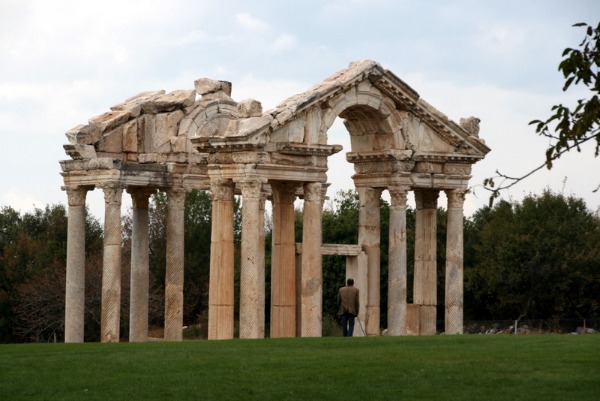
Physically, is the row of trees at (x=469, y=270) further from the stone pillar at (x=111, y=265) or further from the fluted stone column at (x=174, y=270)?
the stone pillar at (x=111, y=265)

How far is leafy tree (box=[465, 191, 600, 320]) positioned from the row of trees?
47 mm

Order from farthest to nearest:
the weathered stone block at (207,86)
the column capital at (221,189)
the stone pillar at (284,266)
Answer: the weathered stone block at (207,86), the stone pillar at (284,266), the column capital at (221,189)

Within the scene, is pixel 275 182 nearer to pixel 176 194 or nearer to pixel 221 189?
pixel 221 189

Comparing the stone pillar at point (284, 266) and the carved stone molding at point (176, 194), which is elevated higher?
the carved stone molding at point (176, 194)

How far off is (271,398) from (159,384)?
2448 mm

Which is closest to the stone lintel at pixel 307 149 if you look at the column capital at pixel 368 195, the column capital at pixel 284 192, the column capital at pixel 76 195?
the column capital at pixel 284 192

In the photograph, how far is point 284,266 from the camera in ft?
149

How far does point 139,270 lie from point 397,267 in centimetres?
779

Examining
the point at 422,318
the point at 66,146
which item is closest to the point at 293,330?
the point at 422,318

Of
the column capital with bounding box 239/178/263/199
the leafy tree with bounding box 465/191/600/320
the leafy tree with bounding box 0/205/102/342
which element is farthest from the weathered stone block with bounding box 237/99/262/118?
the leafy tree with bounding box 465/191/600/320

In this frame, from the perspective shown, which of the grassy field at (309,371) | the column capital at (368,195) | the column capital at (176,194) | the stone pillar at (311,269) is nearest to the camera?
the grassy field at (309,371)

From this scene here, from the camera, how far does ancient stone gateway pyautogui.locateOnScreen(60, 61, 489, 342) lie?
42.9 meters

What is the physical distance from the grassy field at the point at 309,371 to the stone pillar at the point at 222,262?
7.53 metres

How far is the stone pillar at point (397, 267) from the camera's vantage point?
46.5m
